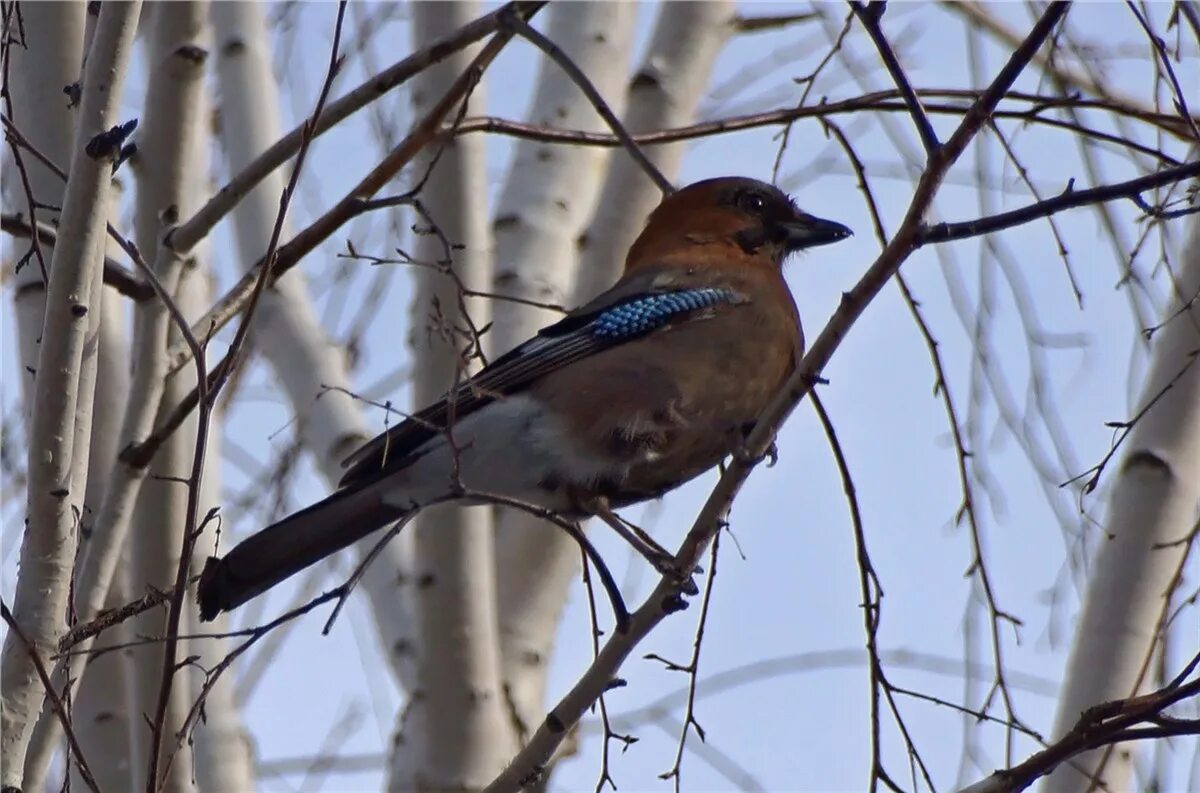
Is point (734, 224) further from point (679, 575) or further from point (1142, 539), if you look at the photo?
point (679, 575)

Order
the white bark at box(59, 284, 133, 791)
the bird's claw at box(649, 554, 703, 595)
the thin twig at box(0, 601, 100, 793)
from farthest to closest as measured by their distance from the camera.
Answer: the white bark at box(59, 284, 133, 791)
the bird's claw at box(649, 554, 703, 595)
the thin twig at box(0, 601, 100, 793)

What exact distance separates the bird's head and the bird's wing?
466 millimetres

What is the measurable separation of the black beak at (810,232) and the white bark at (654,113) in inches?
22.3

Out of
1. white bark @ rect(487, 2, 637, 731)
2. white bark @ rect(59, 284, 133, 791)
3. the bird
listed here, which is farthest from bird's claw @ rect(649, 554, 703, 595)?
white bark @ rect(59, 284, 133, 791)

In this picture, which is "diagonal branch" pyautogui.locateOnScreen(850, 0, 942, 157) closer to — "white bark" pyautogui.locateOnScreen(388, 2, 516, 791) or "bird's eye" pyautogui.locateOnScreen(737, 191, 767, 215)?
"white bark" pyautogui.locateOnScreen(388, 2, 516, 791)

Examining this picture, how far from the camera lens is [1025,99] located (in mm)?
3701

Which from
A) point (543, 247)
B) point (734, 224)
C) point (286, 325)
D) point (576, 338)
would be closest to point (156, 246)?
point (286, 325)

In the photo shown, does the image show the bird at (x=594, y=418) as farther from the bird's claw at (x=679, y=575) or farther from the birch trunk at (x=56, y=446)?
the birch trunk at (x=56, y=446)

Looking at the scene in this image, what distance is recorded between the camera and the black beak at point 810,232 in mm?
5484

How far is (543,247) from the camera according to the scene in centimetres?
573

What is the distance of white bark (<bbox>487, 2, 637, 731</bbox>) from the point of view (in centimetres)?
506

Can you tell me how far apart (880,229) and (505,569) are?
2.12 m

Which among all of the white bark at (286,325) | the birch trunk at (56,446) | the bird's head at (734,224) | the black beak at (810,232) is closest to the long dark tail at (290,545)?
the white bark at (286,325)

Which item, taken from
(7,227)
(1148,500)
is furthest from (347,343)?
(1148,500)
